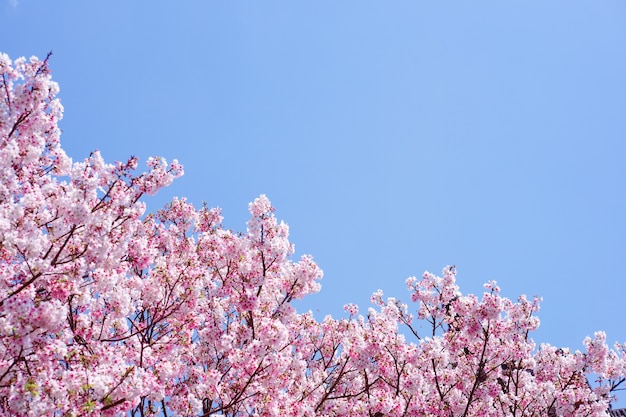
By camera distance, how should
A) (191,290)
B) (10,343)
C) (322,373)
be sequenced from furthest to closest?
(322,373) < (191,290) < (10,343)

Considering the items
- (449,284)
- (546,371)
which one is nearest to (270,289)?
(449,284)

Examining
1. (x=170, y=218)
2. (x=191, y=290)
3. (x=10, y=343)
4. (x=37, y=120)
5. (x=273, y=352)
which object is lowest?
(x=10, y=343)

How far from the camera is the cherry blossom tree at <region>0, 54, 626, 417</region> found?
666cm

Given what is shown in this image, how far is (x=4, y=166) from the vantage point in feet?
23.2

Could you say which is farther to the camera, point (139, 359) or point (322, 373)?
point (322, 373)

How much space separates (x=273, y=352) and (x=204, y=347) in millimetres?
2389

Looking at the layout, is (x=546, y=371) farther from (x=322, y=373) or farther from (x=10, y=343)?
(x=10, y=343)

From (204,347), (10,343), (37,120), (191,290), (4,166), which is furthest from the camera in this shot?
(204,347)

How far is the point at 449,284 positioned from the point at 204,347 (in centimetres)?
800

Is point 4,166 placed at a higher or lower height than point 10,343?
higher

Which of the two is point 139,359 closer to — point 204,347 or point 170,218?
point 204,347

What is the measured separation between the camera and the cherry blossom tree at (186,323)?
21.8 ft

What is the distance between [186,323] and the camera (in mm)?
10539

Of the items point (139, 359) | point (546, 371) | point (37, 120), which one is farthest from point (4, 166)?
point (546, 371)
